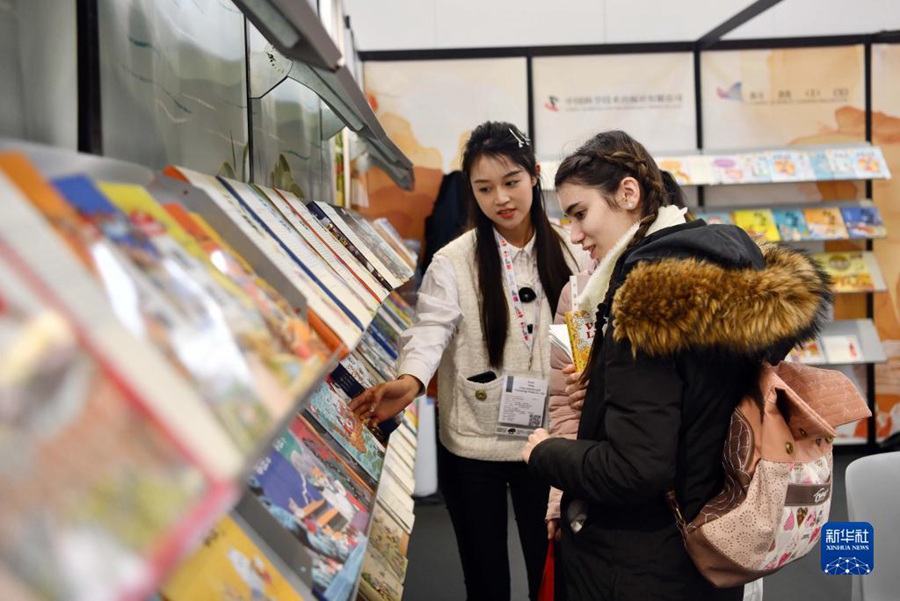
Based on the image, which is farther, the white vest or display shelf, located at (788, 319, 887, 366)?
display shelf, located at (788, 319, 887, 366)

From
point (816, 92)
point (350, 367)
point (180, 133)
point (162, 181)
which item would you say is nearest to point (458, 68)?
point (816, 92)

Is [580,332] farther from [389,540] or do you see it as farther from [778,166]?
[778,166]

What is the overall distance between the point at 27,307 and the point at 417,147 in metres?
5.53

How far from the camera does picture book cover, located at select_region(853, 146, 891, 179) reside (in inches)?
218

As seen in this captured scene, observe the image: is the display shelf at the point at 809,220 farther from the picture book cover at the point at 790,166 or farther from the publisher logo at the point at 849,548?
the publisher logo at the point at 849,548

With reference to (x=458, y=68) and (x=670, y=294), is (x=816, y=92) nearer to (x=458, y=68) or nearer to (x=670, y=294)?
(x=458, y=68)

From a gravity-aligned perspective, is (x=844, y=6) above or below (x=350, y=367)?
above

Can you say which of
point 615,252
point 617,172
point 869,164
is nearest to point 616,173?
point 617,172

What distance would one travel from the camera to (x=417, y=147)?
Result: 233 inches

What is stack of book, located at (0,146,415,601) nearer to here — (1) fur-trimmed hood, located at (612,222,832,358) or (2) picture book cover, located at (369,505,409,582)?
(1) fur-trimmed hood, located at (612,222,832,358)

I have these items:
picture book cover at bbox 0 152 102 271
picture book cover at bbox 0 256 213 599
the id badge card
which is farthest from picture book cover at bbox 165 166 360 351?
the id badge card

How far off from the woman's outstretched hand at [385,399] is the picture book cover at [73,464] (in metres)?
1.41

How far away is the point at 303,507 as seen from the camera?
1254mm

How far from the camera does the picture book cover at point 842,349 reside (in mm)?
5668
